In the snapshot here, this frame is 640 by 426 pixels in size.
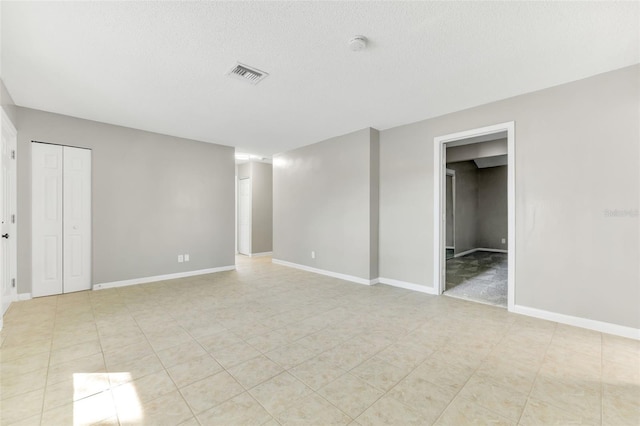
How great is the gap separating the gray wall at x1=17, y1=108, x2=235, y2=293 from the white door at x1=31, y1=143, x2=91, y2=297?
0.09 metres

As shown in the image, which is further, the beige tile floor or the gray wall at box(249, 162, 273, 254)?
the gray wall at box(249, 162, 273, 254)

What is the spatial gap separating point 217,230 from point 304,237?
1.80 m

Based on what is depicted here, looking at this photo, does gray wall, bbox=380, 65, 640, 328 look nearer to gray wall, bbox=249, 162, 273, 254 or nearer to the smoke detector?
the smoke detector

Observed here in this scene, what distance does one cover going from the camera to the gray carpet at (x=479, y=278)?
3.89 metres

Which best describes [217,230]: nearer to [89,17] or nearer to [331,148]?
[331,148]

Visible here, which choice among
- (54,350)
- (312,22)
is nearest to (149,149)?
(54,350)

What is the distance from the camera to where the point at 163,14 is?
77.6 inches

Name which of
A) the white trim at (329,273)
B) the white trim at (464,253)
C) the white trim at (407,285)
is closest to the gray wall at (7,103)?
the white trim at (329,273)

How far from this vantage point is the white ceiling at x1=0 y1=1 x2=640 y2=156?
1.96m

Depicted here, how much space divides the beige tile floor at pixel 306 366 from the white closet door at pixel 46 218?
1.36 feet

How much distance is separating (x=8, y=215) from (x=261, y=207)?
4.89 metres

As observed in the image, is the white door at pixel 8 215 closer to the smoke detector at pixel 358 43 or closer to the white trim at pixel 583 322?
the smoke detector at pixel 358 43

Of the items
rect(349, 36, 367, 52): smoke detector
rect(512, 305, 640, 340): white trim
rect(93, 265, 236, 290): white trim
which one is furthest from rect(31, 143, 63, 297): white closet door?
rect(512, 305, 640, 340): white trim

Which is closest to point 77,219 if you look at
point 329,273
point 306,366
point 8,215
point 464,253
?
point 8,215
